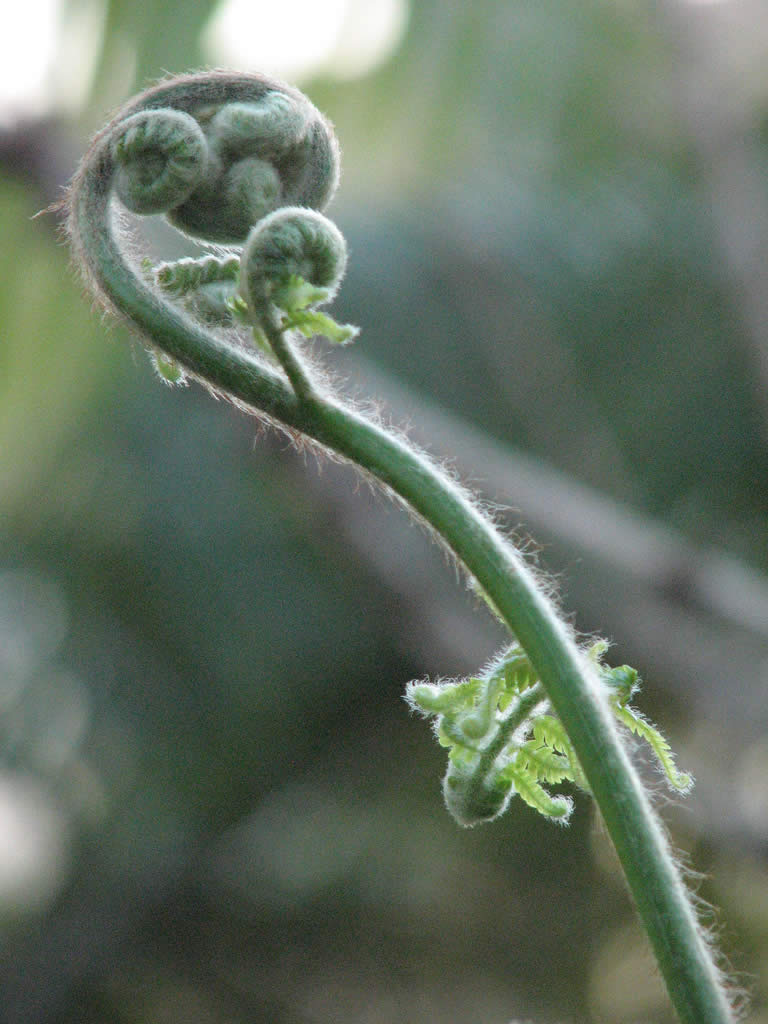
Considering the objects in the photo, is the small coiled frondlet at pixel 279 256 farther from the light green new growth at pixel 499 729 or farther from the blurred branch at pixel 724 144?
the blurred branch at pixel 724 144

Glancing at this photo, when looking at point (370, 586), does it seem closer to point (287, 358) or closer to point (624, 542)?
point (624, 542)

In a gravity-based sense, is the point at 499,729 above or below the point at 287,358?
below

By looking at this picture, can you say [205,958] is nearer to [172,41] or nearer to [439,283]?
[439,283]

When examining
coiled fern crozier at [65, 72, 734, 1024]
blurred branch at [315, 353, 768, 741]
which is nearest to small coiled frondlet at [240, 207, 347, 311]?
coiled fern crozier at [65, 72, 734, 1024]

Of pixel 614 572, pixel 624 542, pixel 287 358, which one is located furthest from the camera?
pixel 614 572

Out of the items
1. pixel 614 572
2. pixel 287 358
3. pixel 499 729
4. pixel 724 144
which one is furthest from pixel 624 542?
pixel 287 358

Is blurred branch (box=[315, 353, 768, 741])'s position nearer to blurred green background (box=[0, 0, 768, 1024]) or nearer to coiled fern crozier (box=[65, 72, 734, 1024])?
blurred green background (box=[0, 0, 768, 1024])

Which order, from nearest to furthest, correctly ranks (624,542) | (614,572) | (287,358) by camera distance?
1. (287,358)
2. (624,542)
3. (614,572)
